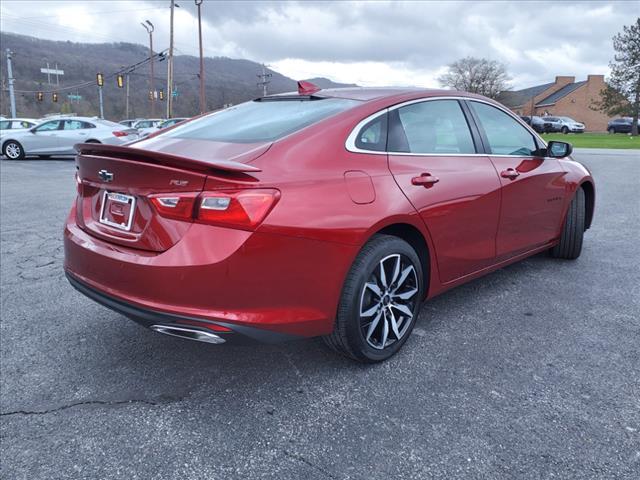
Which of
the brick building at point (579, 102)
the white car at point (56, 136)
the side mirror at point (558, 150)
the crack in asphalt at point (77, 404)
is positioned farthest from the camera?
the brick building at point (579, 102)

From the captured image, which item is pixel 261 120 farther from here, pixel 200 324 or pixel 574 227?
pixel 574 227

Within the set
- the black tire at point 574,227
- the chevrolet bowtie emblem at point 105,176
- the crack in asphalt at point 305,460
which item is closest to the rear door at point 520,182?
the black tire at point 574,227

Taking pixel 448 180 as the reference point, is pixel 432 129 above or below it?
above

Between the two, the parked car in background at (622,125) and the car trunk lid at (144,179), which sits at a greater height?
the parked car in background at (622,125)

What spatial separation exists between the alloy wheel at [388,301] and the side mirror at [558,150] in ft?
6.64

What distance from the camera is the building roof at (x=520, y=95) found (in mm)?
71750

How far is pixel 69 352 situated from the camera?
303cm

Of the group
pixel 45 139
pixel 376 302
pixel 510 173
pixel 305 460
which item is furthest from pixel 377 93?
pixel 45 139

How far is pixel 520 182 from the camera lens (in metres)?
3.78

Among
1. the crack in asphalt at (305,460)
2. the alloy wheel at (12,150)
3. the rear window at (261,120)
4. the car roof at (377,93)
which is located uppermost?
the car roof at (377,93)

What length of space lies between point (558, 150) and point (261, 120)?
2.62 m

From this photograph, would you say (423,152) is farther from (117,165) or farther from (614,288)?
(614,288)

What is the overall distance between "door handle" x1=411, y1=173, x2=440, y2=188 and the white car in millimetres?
15525

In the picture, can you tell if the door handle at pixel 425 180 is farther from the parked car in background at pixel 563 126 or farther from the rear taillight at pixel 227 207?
the parked car in background at pixel 563 126
